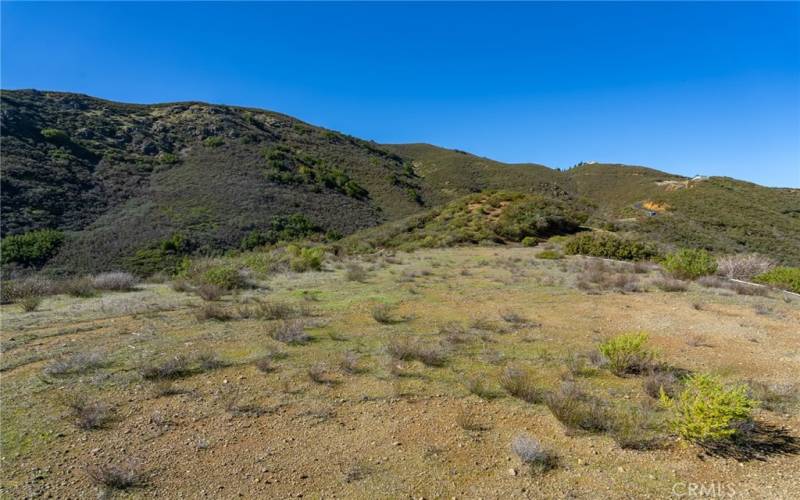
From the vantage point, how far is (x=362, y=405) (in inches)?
182

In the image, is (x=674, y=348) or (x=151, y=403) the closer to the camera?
(x=151, y=403)

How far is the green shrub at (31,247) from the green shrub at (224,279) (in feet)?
54.3

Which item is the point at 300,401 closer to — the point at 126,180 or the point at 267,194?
A: the point at 267,194

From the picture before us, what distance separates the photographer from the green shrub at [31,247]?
20.4m

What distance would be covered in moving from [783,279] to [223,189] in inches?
1447

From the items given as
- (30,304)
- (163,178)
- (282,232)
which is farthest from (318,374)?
(163,178)

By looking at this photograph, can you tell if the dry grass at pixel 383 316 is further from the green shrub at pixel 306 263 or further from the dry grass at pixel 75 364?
the green shrub at pixel 306 263

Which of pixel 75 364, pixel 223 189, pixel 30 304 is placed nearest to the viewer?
pixel 75 364

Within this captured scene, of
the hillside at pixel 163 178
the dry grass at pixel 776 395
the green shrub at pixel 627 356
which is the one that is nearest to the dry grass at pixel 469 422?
the green shrub at pixel 627 356

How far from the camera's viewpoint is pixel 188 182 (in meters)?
35.0

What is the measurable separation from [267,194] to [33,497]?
34.6 meters

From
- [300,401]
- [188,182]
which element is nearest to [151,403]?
[300,401]

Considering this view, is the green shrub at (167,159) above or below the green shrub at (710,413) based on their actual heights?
above

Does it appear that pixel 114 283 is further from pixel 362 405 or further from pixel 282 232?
pixel 282 232
